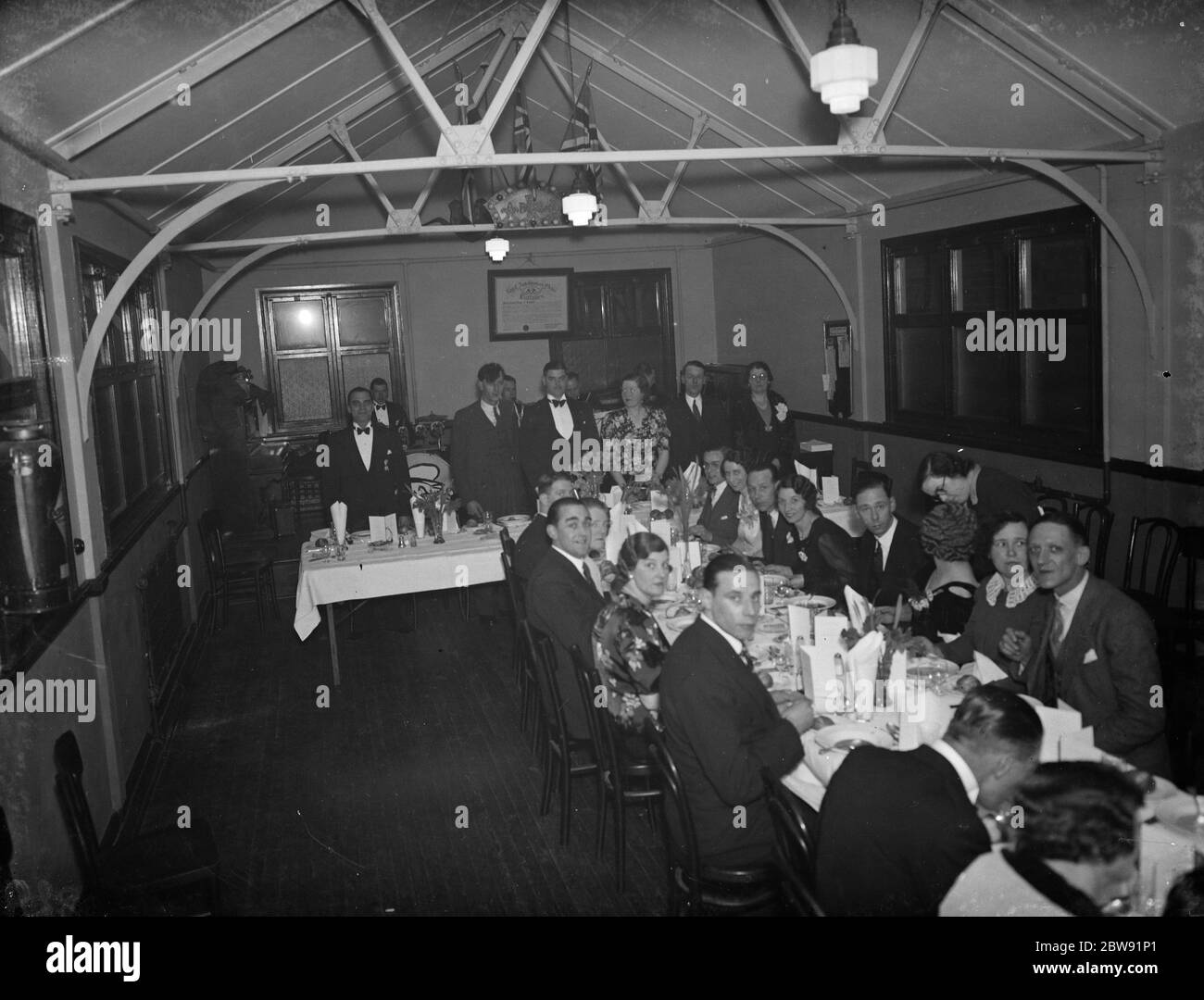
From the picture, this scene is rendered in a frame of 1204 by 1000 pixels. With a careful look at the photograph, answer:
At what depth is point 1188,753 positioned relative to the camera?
15.3 ft

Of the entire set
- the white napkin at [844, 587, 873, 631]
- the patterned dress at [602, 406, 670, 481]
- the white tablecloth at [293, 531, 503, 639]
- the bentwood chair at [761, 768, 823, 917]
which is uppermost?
the patterned dress at [602, 406, 670, 481]

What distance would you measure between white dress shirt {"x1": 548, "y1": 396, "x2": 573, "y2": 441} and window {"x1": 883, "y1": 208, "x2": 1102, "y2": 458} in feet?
9.86

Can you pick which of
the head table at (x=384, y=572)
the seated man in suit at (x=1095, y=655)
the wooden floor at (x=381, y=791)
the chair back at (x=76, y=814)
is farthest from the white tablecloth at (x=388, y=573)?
the seated man in suit at (x=1095, y=655)

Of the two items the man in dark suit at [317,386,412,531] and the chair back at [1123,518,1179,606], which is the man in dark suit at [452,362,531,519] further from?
the chair back at [1123,518,1179,606]

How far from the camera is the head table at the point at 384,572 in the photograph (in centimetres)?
663

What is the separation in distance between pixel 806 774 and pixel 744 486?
11.5 ft

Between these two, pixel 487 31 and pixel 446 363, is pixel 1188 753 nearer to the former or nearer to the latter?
pixel 487 31

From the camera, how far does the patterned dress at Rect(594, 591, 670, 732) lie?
4145 millimetres

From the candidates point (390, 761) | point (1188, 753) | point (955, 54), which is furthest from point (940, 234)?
point (390, 761)

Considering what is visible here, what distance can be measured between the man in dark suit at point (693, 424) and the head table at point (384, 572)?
8.50ft

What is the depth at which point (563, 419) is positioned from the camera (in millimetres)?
8617

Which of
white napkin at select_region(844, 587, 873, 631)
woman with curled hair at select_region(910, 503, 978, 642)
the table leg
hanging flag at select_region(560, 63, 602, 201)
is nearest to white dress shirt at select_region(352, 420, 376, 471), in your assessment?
the table leg

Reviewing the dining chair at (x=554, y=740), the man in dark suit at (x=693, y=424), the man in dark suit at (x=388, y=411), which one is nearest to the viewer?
the dining chair at (x=554, y=740)

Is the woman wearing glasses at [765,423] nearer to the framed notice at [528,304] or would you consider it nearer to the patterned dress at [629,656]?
the framed notice at [528,304]
